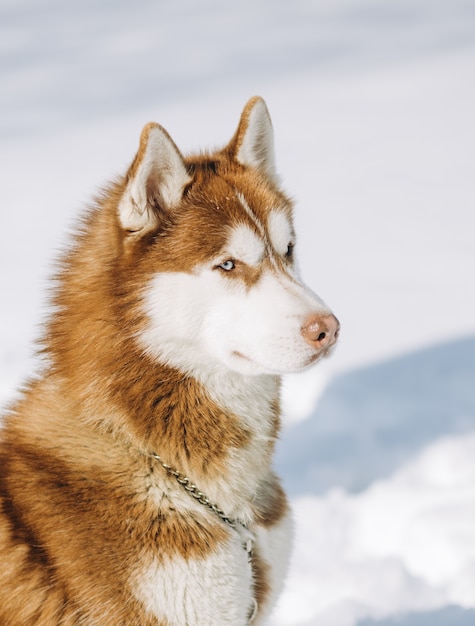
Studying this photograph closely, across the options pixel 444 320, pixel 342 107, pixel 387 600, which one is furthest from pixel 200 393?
pixel 342 107

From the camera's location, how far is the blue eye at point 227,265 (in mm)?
3053

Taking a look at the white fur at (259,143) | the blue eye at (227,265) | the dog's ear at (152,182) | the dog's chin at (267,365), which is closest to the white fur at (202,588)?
the dog's chin at (267,365)

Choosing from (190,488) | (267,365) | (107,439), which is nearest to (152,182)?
(267,365)

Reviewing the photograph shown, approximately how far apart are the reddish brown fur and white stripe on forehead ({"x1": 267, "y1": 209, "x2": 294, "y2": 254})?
0.16 feet

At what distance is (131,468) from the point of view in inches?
122


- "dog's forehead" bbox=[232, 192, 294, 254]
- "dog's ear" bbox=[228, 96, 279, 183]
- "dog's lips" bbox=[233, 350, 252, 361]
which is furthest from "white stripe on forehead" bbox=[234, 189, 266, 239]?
"dog's lips" bbox=[233, 350, 252, 361]

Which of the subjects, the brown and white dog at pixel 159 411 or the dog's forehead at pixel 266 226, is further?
the dog's forehead at pixel 266 226

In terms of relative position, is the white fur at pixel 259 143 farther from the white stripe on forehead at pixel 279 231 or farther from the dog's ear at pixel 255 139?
the white stripe on forehead at pixel 279 231

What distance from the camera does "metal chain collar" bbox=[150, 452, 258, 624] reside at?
3131mm

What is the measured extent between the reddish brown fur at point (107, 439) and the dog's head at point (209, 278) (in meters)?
0.01

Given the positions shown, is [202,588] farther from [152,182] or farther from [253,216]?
[152,182]

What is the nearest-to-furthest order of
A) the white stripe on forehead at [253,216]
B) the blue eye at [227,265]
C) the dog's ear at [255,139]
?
the blue eye at [227,265]
the white stripe on forehead at [253,216]
the dog's ear at [255,139]

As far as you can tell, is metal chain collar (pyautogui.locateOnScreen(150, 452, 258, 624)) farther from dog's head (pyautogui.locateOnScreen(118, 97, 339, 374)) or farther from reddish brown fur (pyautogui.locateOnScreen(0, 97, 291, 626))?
dog's head (pyautogui.locateOnScreen(118, 97, 339, 374))

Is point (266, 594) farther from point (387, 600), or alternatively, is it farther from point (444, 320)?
point (444, 320)
